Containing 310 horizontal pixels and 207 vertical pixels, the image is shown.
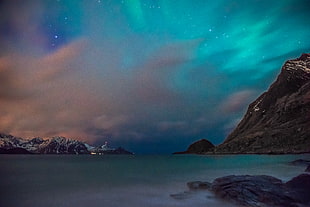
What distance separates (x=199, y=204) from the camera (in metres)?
7.61

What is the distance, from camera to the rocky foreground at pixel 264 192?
6.41 meters

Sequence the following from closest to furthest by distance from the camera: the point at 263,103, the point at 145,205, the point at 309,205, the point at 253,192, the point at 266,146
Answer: the point at 309,205, the point at 253,192, the point at 145,205, the point at 266,146, the point at 263,103

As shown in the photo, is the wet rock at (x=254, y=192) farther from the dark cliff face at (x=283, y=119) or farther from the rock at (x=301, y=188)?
the dark cliff face at (x=283, y=119)

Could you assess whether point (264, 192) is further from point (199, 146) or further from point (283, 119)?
point (199, 146)

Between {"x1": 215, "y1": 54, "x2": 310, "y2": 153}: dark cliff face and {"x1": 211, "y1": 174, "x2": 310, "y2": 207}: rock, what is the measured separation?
54.5m

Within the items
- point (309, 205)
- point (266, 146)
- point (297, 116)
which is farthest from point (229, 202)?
point (297, 116)

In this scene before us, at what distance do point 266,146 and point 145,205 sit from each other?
6882cm

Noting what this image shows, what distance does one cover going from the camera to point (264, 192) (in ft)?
22.5

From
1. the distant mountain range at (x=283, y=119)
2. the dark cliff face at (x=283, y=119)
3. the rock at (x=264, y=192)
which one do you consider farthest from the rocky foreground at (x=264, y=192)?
the distant mountain range at (x=283, y=119)

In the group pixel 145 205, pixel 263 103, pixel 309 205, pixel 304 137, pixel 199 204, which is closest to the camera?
pixel 309 205

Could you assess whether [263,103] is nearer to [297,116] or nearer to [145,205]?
[297,116]

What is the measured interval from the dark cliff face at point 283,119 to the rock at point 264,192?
179ft

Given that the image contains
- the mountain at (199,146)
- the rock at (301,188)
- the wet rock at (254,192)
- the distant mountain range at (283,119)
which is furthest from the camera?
the mountain at (199,146)

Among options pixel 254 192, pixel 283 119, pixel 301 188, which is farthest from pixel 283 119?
pixel 254 192
